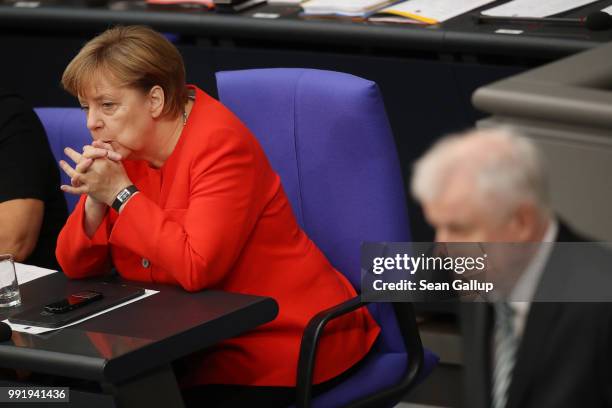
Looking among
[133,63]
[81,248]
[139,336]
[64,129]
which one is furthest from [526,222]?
[64,129]

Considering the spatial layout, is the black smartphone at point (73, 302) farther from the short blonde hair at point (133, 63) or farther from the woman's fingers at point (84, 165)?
the short blonde hair at point (133, 63)

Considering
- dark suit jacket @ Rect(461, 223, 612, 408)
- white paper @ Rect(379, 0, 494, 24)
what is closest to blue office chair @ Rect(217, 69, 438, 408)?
dark suit jacket @ Rect(461, 223, 612, 408)

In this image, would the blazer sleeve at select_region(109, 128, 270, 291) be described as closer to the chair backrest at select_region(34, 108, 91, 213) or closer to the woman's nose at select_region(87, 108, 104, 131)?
the woman's nose at select_region(87, 108, 104, 131)

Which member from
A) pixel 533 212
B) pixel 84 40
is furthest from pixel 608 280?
pixel 84 40

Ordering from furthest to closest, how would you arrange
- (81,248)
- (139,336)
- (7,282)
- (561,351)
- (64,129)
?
(64,129)
(81,248)
(7,282)
(139,336)
(561,351)

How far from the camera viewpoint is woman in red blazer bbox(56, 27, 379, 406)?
236 centimetres

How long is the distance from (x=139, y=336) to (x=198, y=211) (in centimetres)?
34

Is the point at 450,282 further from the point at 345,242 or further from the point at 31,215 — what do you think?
the point at 31,215

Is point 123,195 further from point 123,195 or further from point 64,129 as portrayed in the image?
point 64,129

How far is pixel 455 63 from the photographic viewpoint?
3.77 metres

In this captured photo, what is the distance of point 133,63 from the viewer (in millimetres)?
2451

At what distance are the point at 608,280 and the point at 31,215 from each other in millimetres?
1813

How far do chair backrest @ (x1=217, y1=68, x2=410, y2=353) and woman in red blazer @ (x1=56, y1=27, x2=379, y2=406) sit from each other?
91mm

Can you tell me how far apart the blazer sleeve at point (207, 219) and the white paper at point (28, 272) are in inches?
10.7
